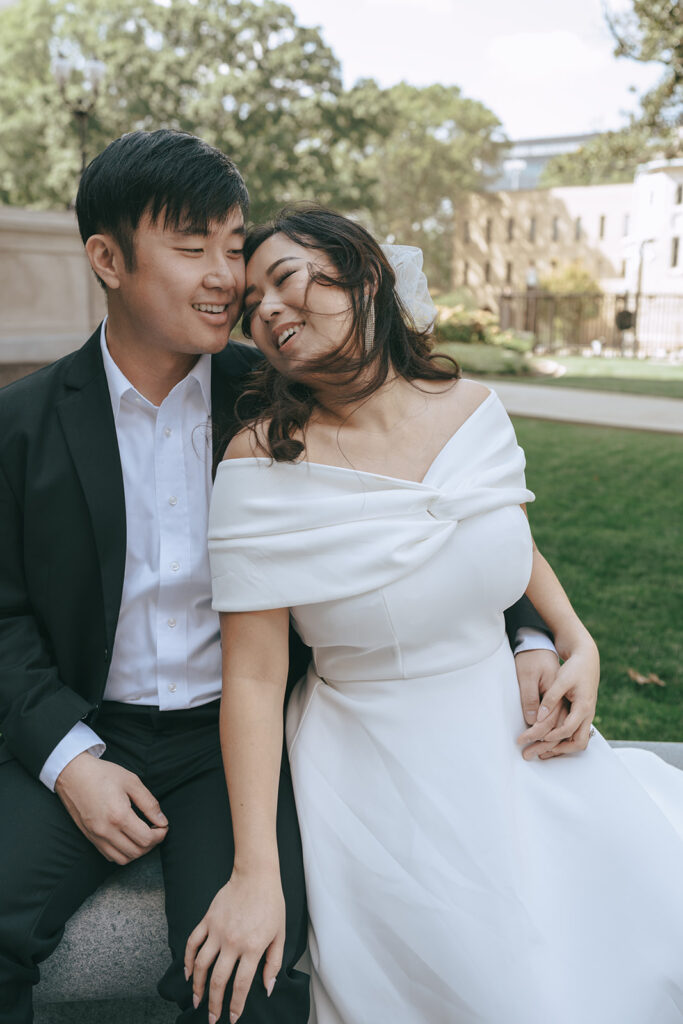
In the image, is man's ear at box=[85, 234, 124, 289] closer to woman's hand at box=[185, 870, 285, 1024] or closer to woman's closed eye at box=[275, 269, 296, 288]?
woman's closed eye at box=[275, 269, 296, 288]

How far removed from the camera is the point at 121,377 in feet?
7.38

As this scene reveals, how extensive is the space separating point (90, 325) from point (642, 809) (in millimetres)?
10196

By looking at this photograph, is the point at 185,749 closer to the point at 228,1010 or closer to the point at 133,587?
the point at 133,587

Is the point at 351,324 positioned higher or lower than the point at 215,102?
lower

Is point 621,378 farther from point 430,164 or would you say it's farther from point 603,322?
point 430,164

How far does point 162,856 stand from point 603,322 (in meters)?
44.0

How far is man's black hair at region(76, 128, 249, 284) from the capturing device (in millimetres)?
2062

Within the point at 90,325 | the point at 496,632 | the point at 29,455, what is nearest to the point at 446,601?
the point at 496,632

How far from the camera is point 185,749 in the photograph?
2.20 meters

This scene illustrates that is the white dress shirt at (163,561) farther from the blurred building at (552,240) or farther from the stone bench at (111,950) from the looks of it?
the blurred building at (552,240)

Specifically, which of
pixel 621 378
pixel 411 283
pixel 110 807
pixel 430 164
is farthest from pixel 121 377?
pixel 430 164

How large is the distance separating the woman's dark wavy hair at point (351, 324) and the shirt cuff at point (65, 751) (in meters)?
0.79

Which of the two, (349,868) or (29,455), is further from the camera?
(29,455)

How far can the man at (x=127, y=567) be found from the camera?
199 cm
